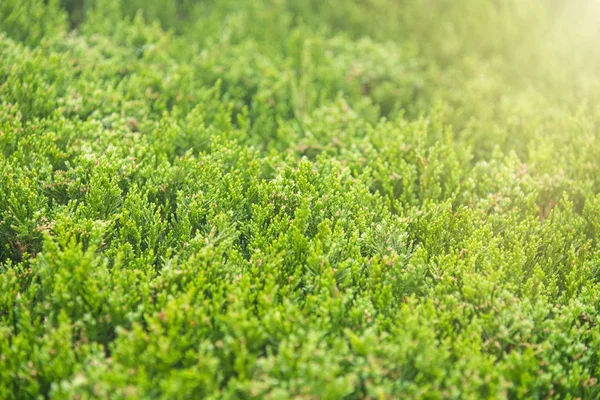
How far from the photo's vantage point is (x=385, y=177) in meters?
5.00

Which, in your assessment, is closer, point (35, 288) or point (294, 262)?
point (35, 288)

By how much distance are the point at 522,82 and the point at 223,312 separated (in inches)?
240

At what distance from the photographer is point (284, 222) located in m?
4.15

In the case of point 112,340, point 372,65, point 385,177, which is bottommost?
point 112,340

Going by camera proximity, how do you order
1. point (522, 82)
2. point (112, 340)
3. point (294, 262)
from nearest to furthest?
point (112, 340) < point (294, 262) < point (522, 82)

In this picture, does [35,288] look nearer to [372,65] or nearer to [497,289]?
[497,289]

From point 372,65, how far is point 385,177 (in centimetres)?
292

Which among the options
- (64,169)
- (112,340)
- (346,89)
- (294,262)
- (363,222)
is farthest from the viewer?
(346,89)

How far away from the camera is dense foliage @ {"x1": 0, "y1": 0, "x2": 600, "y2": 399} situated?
10.4 ft

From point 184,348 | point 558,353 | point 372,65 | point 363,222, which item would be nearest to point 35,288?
point 184,348

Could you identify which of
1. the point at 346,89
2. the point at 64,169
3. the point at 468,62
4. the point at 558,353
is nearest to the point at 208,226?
the point at 64,169

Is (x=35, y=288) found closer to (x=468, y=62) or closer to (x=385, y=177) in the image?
(x=385, y=177)

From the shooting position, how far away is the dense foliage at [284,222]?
317 cm

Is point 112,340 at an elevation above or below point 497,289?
below
